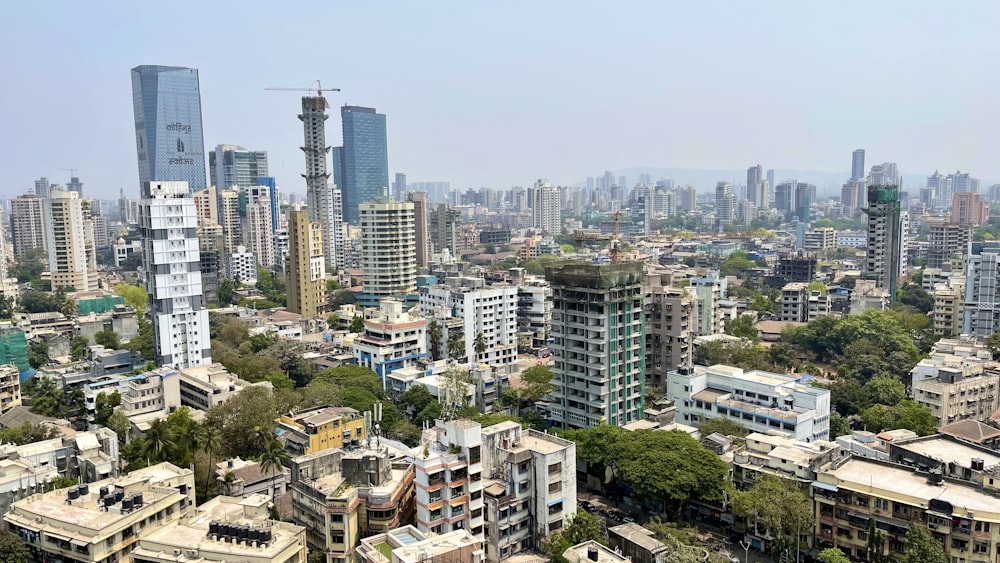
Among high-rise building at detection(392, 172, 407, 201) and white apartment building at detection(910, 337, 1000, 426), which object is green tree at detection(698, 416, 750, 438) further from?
high-rise building at detection(392, 172, 407, 201)

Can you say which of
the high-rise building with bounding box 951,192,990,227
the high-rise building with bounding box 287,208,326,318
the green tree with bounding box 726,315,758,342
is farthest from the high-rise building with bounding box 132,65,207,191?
the high-rise building with bounding box 951,192,990,227

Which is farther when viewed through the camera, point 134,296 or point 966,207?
point 966,207

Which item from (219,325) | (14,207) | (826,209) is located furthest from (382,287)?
(826,209)

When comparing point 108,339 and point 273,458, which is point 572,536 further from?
point 108,339

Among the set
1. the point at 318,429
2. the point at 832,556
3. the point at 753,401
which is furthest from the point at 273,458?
the point at 753,401

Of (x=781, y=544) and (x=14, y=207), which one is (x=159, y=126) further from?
(x=781, y=544)
